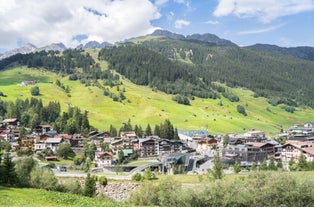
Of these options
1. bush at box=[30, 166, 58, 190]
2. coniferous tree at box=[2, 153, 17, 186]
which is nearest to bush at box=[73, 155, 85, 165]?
bush at box=[30, 166, 58, 190]

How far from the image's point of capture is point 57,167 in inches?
4537

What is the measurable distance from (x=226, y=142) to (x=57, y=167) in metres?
83.2


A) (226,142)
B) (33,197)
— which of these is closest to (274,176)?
(33,197)

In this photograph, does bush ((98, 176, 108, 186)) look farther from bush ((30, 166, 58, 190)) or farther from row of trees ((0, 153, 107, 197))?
bush ((30, 166, 58, 190))

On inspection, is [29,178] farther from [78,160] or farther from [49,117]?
[49,117]

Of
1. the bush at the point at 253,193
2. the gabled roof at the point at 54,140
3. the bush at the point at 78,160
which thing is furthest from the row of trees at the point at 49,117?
the bush at the point at 253,193

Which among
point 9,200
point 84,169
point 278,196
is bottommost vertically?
point 84,169

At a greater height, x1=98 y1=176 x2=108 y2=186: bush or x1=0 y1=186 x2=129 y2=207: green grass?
x1=0 y1=186 x2=129 y2=207: green grass

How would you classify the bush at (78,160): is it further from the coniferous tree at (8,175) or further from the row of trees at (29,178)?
the coniferous tree at (8,175)

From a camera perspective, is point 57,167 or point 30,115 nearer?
point 57,167

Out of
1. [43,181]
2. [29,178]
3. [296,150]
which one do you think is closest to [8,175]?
[29,178]

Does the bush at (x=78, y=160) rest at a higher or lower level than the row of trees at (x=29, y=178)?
lower

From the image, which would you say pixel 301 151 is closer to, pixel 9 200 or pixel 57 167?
pixel 57 167

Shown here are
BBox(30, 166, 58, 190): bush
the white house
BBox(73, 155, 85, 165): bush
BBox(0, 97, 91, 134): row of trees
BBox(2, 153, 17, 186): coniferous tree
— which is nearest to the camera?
BBox(2, 153, 17, 186): coniferous tree
